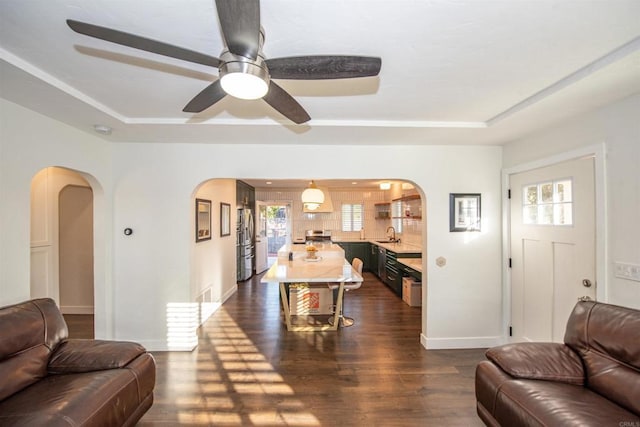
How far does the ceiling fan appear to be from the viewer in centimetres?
96

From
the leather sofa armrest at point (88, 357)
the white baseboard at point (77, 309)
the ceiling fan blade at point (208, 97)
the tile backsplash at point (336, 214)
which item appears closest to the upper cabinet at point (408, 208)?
the tile backsplash at point (336, 214)

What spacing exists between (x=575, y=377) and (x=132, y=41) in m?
3.02

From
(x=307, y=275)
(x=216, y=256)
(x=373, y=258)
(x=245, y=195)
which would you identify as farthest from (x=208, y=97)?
(x=373, y=258)

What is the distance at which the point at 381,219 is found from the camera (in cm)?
811

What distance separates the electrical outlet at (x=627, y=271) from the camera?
1885mm

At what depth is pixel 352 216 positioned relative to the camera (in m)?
8.19

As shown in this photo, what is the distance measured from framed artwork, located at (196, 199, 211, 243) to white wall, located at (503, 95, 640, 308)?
4.32 meters

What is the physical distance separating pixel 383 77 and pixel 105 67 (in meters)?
1.80

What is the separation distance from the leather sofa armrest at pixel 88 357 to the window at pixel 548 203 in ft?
12.5

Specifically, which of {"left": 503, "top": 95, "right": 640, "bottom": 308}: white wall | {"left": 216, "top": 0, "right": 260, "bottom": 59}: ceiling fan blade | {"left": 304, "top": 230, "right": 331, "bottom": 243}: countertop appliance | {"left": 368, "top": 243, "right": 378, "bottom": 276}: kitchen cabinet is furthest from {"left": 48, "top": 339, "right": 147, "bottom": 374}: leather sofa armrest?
{"left": 304, "top": 230, "right": 331, "bottom": 243}: countertop appliance

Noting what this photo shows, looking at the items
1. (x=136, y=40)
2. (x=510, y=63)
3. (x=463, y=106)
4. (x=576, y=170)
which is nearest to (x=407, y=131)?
(x=463, y=106)

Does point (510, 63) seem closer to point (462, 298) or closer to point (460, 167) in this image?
point (460, 167)

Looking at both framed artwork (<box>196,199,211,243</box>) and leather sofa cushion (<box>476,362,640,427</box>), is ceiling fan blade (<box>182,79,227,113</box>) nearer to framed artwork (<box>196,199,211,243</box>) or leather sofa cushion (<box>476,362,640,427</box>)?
leather sofa cushion (<box>476,362,640,427</box>)

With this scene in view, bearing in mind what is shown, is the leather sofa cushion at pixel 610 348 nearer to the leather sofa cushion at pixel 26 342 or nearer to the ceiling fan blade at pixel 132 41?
the ceiling fan blade at pixel 132 41
